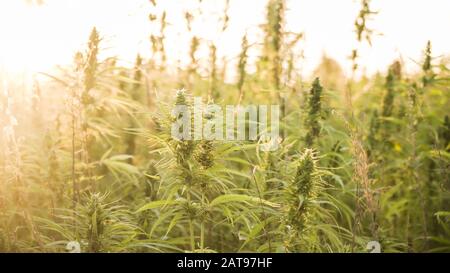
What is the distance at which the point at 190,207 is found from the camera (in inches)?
89.0

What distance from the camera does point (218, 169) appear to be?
7.38ft

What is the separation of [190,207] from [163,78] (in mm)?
2817

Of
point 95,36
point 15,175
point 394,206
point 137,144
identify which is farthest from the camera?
point 137,144

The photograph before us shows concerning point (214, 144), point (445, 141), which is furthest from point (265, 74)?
point (214, 144)

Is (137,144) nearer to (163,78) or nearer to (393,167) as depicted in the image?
(163,78)

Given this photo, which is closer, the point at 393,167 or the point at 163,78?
the point at 393,167

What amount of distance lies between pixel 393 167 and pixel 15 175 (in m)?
2.66

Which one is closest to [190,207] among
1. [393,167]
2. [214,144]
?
[214,144]

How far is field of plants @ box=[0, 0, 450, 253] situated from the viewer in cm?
229

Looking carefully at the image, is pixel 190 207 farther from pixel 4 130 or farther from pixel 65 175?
pixel 65 175

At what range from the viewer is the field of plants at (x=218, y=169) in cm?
229

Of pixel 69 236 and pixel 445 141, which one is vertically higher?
pixel 445 141

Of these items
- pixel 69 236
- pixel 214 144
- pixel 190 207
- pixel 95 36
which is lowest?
pixel 69 236

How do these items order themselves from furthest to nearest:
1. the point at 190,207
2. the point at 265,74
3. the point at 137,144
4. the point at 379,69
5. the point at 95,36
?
the point at 379,69
the point at 265,74
the point at 137,144
the point at 95,36
the point at 190,207
